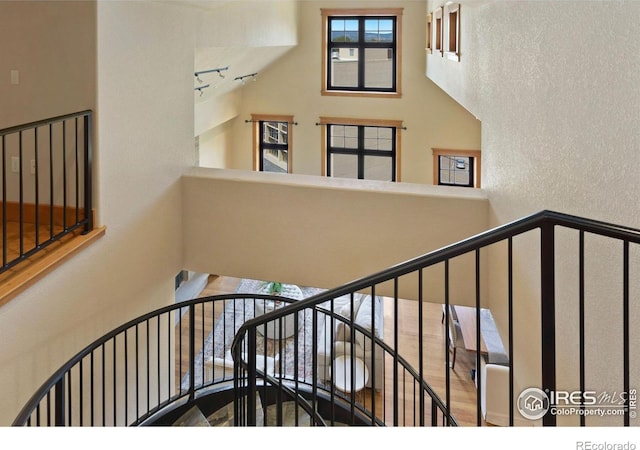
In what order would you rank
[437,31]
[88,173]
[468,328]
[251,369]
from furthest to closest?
[468,328], [437,31], [88,173], [251,369]

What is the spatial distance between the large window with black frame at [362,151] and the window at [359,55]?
71cm

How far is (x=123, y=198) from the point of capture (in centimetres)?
434

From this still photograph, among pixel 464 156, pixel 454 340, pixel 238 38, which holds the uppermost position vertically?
pixel 238 38

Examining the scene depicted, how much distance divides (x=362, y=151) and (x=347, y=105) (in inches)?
36.3

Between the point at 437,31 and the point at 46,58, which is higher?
the point at 437,31

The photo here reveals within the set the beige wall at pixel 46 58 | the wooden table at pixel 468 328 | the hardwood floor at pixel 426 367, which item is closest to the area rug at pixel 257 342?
the hardwood floor at pixel 426 367

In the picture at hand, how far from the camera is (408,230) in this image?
479cm

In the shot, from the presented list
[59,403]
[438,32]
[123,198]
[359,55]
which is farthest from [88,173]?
[359,55]

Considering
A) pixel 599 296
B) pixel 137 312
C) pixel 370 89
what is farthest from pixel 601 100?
pixel 370 89

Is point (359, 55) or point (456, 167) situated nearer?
point (456, 167)

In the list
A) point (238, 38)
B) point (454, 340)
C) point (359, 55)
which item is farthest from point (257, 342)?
point (359, 55)

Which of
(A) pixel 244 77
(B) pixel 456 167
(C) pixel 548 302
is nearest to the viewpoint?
(C) pixel 548 302

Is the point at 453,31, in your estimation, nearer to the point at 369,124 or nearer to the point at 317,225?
the point at 317,225

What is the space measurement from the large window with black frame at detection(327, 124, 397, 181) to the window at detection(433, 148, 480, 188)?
866 millimetres
